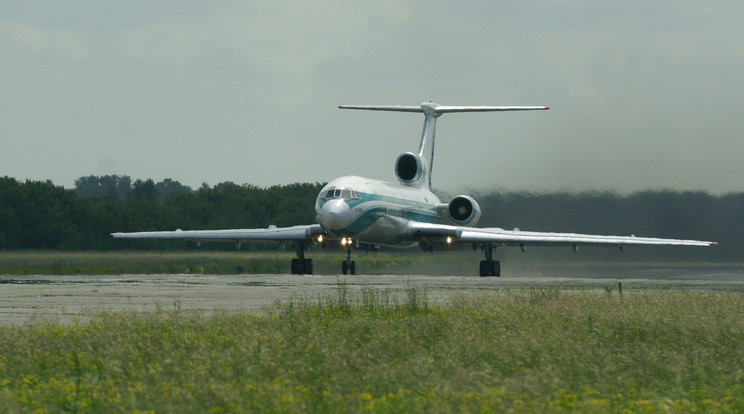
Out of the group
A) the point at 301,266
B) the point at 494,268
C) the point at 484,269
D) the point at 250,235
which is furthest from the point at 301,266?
the point at 494,268

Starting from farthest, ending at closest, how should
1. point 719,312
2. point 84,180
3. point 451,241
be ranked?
1. point 84,180
2. point 451,241
3. point 719,312

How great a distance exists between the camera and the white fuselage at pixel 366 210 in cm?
4319

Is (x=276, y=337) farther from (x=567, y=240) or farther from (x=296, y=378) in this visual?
(x=567, y=240)

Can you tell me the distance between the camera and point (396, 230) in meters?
47.2

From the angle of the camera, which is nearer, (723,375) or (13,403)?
(13,403)

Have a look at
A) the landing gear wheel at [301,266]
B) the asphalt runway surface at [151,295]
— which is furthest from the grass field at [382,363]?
the landing gear wheel at [301,266]

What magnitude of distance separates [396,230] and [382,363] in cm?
3568

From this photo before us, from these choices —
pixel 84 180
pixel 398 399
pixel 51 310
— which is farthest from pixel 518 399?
pixel 84 180

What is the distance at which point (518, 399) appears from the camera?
9.23 meters

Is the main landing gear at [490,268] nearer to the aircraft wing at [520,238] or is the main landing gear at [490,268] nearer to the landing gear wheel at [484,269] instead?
the landing gear wheel at [484,269]

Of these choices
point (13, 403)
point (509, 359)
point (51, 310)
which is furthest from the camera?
point (51, 310)

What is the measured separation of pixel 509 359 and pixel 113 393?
4.46 meters

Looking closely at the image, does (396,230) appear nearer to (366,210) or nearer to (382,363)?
(366,210)

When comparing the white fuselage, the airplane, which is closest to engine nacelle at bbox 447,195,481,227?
the airplane
